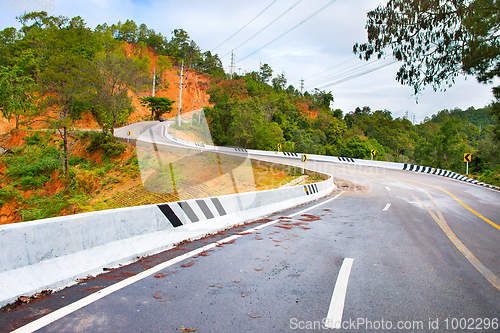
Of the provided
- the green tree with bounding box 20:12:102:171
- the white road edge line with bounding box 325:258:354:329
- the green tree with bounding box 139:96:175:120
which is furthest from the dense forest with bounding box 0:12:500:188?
the white road edge line with bounding box 325:258:354:329

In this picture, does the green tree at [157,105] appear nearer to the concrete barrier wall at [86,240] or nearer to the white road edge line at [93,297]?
the concrete barrier wall at [86,240]

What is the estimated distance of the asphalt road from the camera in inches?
112

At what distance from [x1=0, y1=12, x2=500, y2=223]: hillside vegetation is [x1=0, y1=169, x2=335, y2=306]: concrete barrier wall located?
351 inches

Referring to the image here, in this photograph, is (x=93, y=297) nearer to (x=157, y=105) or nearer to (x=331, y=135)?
(x=157, y=105)

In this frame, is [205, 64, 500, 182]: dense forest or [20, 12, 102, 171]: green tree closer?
[20, 12, 102, 171]: green tree

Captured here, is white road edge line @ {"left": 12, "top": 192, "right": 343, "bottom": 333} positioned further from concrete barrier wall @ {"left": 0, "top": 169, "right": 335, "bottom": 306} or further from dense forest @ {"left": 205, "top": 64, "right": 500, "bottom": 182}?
dense forest @ {"left": 205, "top": 64, "right": 500, "bottom": 182}

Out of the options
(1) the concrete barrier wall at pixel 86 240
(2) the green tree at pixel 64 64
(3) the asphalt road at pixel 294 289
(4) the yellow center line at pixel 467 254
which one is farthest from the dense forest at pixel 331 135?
(1) the concrete barrier wall at pixel 86 240

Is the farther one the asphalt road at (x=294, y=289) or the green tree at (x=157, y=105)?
the green tree at (x=157, y=105)

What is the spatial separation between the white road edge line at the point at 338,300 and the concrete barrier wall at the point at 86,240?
299 cm

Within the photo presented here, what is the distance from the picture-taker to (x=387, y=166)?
116ft

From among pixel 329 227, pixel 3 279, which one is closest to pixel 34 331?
pixel 3 279

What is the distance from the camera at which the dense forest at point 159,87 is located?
32.2 metres

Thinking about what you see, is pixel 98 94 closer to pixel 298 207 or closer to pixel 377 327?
pixel 298 207

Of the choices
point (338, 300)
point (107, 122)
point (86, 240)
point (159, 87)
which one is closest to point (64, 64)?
point (107, 122)
